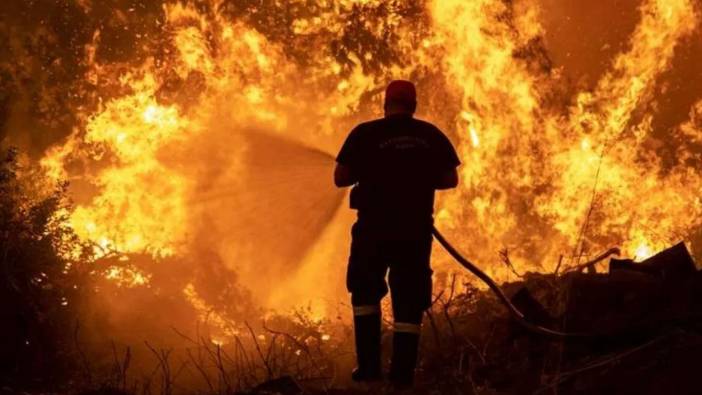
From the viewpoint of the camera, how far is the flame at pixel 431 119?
9.72 m

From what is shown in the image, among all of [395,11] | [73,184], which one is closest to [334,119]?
[395,11]

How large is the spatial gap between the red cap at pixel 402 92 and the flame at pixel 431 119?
5886mm

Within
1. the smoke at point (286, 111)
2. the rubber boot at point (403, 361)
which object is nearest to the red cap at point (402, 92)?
the rubber boot at point (403, 361)

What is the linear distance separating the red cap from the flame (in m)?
5.89

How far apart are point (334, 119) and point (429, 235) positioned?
6641mm

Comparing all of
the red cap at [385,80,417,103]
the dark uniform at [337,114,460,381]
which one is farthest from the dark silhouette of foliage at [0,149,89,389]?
the red cap at [385,80,417,103]

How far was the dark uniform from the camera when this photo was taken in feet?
13.4

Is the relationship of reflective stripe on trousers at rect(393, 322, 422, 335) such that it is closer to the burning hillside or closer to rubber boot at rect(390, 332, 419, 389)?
rubber boot at rect(390, 332, 419, 389)

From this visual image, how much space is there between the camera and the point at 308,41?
10383 mm

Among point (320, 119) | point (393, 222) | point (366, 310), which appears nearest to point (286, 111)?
point (320, 119)

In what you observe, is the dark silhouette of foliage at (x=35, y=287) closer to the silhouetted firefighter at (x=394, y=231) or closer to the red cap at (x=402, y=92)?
the silhouetted firefighter at (x=394, y=231)

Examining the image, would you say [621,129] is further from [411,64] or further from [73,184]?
[73,184]

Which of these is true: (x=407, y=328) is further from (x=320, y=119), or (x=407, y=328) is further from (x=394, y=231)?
(x=320, y=119)

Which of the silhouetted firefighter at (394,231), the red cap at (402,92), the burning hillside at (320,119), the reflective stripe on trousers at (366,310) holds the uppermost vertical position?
the burning hillside at (320,119)
